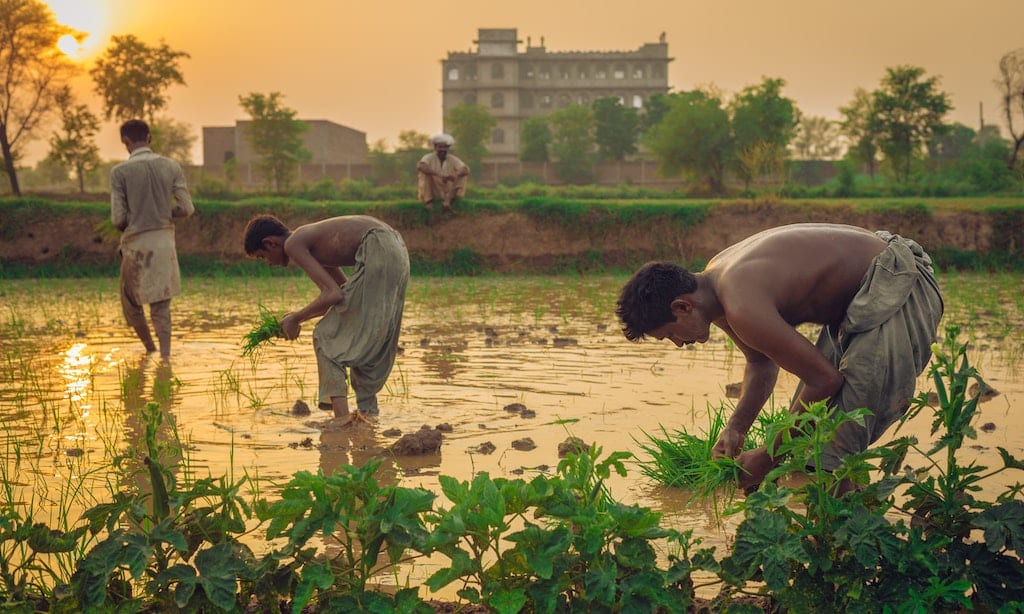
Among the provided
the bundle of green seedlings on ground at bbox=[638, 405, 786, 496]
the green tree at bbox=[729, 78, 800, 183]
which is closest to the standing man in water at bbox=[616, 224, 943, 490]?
the bundle of green seedlings on ground at bbox=[638, 405, 786, 496]

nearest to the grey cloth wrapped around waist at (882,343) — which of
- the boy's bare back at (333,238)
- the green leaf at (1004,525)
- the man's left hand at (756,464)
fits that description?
the man's left hand at (756,464)

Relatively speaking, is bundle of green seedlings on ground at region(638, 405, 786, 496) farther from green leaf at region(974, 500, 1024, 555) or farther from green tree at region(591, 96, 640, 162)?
green tree at region(591, 96, 640, 162)

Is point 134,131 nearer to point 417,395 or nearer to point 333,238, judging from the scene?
point 333,238

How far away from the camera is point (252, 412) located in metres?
5.70

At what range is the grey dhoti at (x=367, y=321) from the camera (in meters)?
5.59

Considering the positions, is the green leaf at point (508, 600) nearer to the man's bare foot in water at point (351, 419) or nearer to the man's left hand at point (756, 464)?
the man's left hand at point (756, 464)

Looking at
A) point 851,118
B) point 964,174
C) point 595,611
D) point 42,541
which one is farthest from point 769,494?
point 851,118

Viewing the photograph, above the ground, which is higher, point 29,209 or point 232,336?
point 29,209

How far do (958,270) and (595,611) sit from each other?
15.0 meters

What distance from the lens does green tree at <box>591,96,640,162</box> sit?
60.5 meters

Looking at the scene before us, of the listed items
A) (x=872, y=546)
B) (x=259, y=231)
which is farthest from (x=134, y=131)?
(x=872, y=546)

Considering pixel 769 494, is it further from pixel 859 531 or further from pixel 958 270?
pixel 958 270

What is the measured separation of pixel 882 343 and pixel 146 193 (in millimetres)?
6482

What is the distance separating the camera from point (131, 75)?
1512 inches
